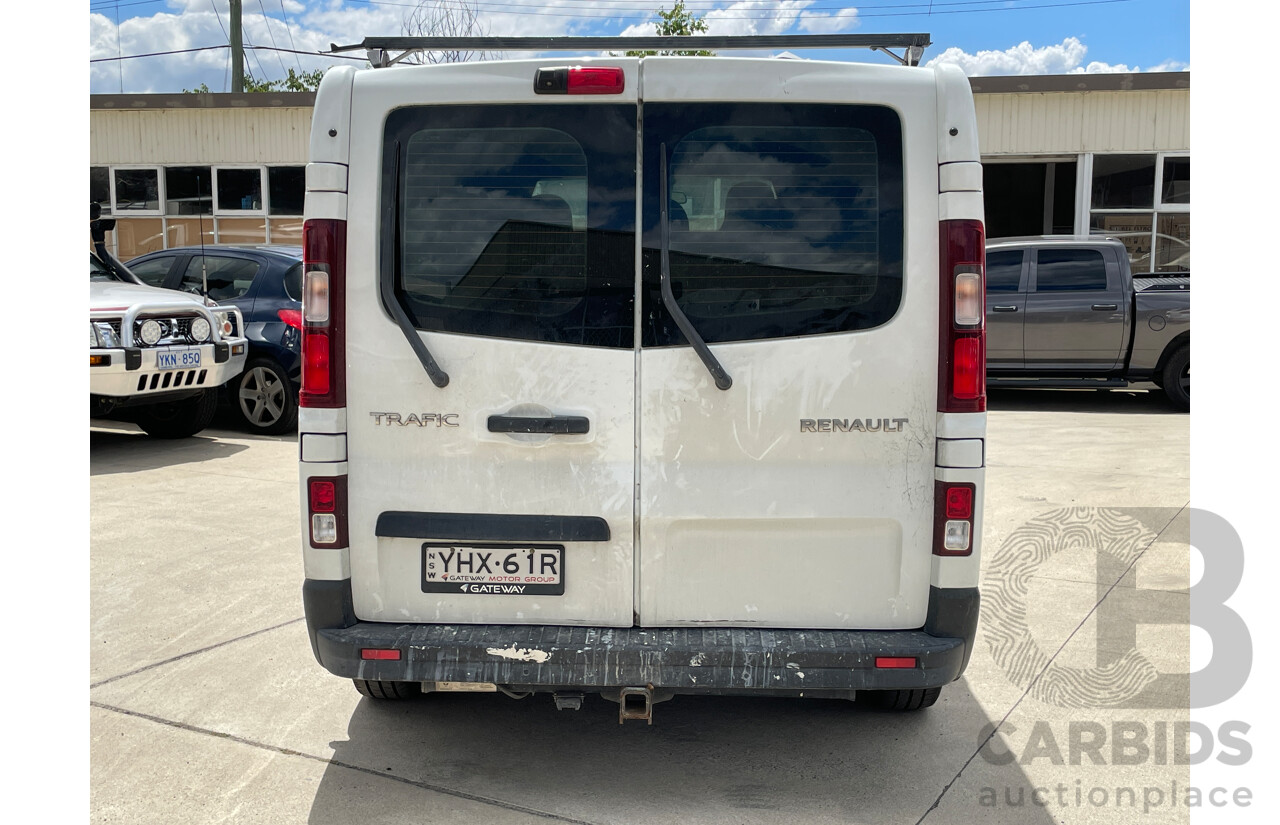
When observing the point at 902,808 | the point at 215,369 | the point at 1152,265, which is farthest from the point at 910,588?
the point at 1152,265

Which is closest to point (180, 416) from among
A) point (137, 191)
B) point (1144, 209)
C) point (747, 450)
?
point (747, 450)

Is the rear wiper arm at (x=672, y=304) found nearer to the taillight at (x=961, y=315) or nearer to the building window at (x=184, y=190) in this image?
the taillight at (x=961, y=315)

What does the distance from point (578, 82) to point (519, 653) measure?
5.59ft

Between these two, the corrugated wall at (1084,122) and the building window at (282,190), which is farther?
the building window at (282,190)

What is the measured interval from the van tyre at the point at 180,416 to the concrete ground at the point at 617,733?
3988 millimetres

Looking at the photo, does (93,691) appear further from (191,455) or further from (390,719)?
(191,455)

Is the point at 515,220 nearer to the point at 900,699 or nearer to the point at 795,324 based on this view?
the point at 795,324

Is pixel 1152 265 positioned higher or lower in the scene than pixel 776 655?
higher

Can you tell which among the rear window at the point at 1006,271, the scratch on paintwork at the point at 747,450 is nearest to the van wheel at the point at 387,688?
the scratch on paintwork at the point at 747,450

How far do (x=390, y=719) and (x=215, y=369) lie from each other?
19.8ft

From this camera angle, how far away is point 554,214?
3.27 m

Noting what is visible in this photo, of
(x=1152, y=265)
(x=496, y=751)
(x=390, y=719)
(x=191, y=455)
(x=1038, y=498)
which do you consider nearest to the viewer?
(x=496, y=751)

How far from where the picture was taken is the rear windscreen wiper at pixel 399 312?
3238 mm

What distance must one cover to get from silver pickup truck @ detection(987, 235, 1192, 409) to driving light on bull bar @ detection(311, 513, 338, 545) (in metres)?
9.64
